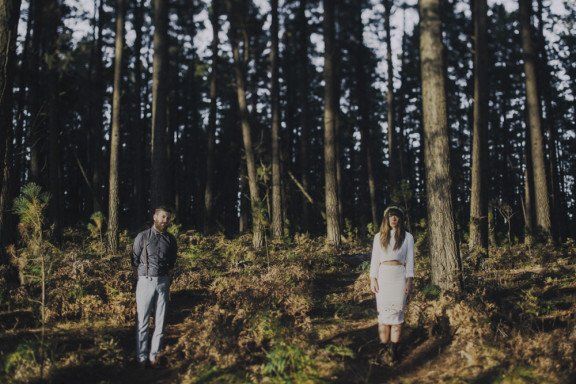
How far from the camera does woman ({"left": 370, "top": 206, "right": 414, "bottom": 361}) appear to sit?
6297 millimetres

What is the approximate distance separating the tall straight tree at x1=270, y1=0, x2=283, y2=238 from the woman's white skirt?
423 inches

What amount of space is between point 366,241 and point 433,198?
10425 mm

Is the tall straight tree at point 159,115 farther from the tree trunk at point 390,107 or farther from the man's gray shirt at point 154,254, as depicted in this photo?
the tree trunk at point 390,107

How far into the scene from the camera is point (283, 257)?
13844 millimetres

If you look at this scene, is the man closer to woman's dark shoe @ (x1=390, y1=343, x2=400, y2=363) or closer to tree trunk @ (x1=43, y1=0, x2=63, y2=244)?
woman's dark shoe @ (x1=390, y1=343, x2=400, y2=363)

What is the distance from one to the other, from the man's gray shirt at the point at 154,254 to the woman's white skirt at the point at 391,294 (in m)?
3.00

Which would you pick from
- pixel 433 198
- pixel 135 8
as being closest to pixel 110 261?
pixel 433 198

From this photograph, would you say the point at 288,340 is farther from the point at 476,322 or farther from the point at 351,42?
the point at 351,42

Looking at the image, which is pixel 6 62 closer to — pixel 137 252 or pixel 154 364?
pixel 137 252

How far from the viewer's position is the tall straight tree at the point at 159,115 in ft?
41.8

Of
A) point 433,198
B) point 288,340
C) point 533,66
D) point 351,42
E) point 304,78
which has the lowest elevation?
point 288,340

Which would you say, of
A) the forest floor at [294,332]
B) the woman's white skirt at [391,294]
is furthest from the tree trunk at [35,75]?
the woman's white skirt at [391,294]

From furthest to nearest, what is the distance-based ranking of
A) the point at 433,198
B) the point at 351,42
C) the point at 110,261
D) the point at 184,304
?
1. the point at 351,42
2. the point at 110,261
3. the point at 184,304
4. the point at 433,198

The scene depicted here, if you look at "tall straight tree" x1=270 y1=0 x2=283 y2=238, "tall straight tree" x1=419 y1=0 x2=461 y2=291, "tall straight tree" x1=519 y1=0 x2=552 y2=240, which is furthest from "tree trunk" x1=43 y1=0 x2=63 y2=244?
"tall straight tree" x1=519 y1=0 x2=552 y2=240
